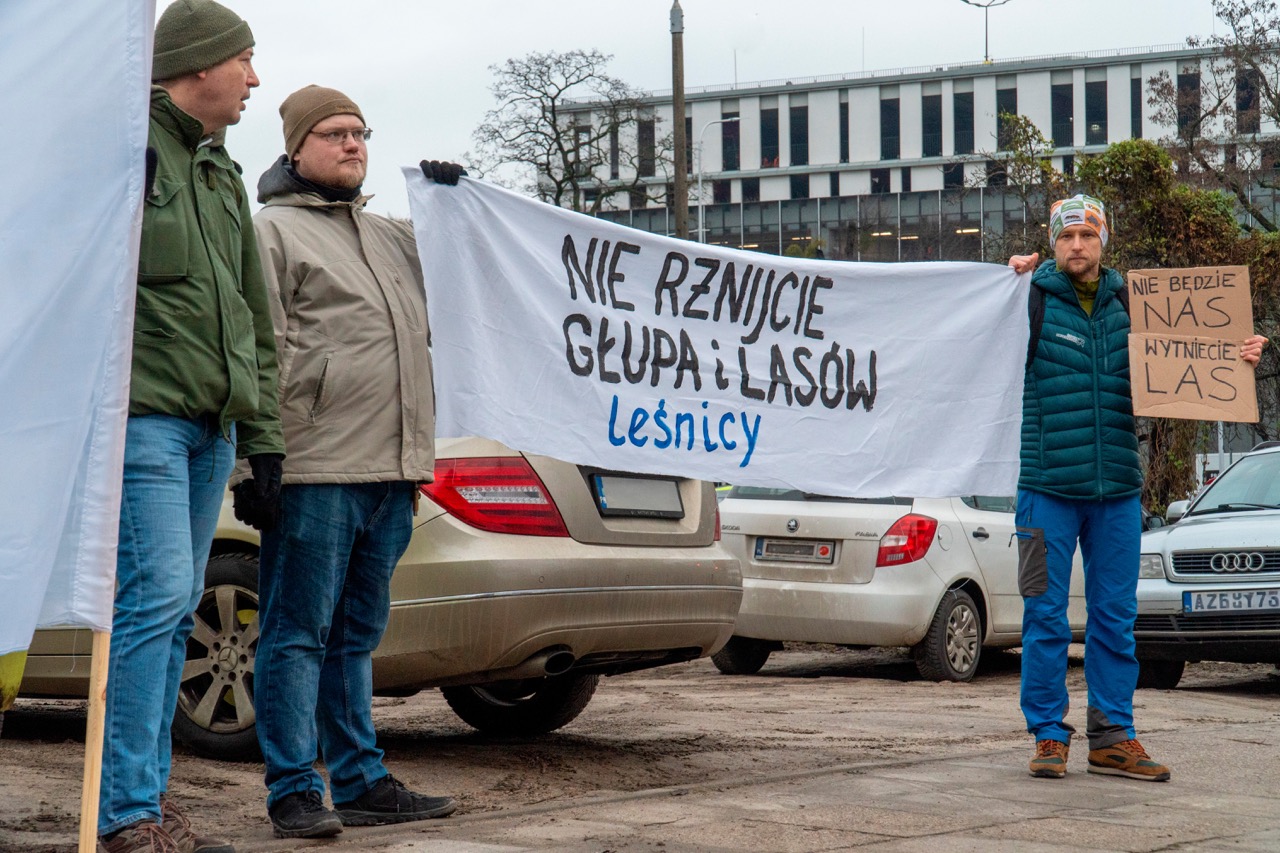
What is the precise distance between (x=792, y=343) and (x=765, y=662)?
6067 millimetres

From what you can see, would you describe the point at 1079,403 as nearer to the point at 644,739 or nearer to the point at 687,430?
the point at 687,430

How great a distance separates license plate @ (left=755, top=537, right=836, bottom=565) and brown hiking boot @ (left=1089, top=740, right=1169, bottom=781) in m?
4.38

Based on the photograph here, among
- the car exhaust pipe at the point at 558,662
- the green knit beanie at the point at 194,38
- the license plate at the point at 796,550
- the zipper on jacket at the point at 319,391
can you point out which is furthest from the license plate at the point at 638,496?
the license plate at the point at 796,550

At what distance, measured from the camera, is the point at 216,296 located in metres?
4.14

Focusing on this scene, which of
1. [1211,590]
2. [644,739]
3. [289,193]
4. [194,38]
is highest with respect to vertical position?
[194,38]

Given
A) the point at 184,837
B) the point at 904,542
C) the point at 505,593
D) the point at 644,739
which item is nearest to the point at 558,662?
the point at 505,593

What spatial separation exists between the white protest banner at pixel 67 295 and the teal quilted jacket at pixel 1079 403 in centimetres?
362

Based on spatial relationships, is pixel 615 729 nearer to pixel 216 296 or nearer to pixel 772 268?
pixel 772 268

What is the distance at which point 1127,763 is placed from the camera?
5883 millimetres

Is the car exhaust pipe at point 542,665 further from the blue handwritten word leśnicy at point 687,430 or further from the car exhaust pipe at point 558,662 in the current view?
the blue handwritten word leśnicy at point 687,430

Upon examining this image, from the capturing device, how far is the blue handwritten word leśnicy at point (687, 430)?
580cm

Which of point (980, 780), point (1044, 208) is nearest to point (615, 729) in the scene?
point (980, 780)

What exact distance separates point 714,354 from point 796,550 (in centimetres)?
458

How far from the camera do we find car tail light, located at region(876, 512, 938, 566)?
33.7ft
